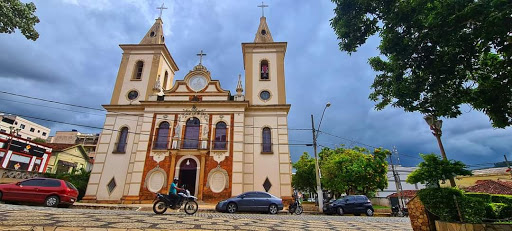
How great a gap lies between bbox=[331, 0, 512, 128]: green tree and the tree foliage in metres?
16.7

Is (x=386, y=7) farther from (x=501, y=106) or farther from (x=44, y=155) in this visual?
(x=44, y=155)

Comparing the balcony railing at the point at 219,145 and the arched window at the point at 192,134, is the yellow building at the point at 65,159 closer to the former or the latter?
the arched window at the point at 192,134

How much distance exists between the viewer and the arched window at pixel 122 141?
20938mm

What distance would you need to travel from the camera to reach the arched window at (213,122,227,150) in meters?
20.2

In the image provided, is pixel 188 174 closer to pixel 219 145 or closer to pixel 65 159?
pixel 219 145

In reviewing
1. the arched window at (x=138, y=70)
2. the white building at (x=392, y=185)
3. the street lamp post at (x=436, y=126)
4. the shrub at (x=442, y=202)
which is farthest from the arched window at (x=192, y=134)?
the white building at (x=392, y=185)

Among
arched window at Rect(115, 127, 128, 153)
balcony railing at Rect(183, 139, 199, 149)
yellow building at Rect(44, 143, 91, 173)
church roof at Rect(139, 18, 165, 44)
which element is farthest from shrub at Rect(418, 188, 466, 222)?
yellow building at Rect(44, 143, 91, 173)

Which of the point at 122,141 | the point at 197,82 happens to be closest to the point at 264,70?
the point at 197,82

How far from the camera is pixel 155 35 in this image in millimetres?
27125

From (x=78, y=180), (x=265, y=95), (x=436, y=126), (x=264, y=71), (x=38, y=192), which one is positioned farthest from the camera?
(x=264, y=71)

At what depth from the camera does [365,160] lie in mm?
24562

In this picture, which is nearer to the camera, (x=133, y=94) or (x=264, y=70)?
(x=133, y=94)

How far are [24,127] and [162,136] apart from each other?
59460mm

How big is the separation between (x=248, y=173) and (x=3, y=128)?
5912cm
